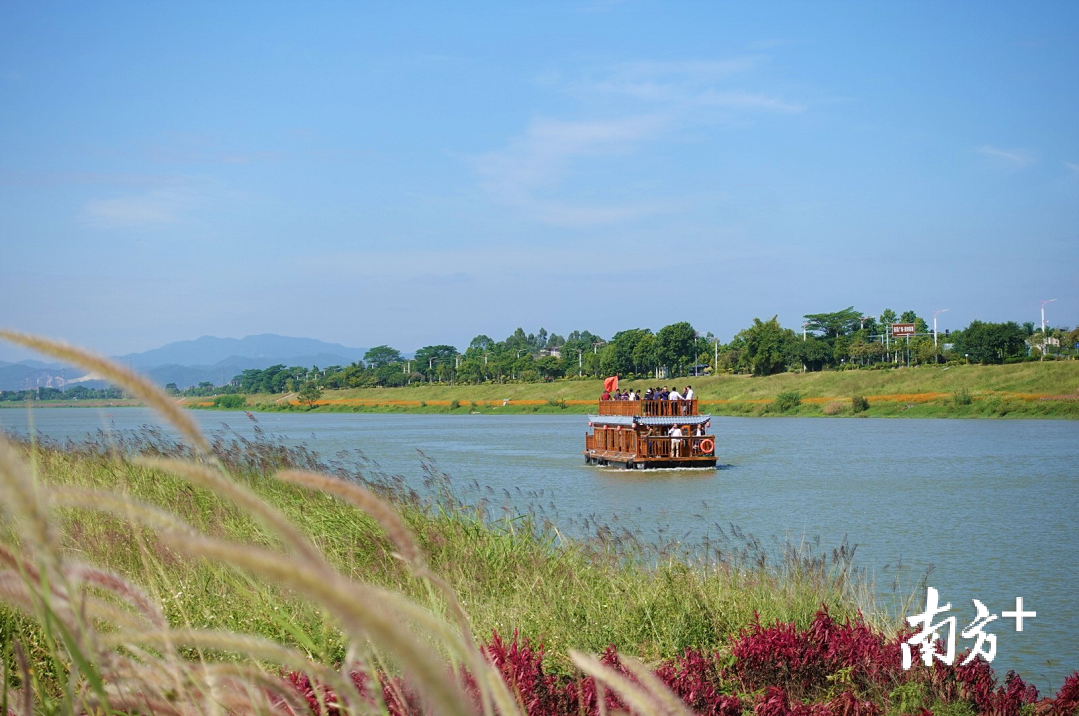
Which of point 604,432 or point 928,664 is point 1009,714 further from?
point 604,432

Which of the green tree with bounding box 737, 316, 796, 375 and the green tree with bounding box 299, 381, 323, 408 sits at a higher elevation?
the green tree with bounding box 737, 316, 796, 375

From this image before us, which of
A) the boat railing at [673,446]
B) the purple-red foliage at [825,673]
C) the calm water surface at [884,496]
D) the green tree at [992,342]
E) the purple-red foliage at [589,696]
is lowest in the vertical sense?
the calm water surface at [884,496]

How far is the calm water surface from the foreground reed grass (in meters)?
0.84

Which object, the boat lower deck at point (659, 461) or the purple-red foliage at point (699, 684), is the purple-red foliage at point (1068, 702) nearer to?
the purple-red foliage at point (699, 684)

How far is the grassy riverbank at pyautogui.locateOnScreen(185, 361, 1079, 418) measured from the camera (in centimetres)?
5316

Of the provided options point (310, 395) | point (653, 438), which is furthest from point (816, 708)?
point (310, 395)

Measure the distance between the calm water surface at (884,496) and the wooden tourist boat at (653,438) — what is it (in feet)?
3.01

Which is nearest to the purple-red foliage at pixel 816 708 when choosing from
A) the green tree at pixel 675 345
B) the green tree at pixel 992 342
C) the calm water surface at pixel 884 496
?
the calm water surface at pixel 884 496

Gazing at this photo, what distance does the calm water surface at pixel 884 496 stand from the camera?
11906 millimetres

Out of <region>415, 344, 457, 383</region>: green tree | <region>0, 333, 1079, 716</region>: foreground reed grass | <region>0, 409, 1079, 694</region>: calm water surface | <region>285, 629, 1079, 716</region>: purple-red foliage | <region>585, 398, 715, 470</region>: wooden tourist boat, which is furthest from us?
<region>415, 344, 457, 383</region>: green tree

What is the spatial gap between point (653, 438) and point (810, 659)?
87.9ft

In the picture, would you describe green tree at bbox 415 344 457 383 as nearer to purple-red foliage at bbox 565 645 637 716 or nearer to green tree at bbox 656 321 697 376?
green tree at bbox 656 321 697 376

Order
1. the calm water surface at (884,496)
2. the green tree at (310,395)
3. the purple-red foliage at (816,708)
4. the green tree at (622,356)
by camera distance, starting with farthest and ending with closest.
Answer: the green tree at (310,395), the green tree at (622,356), the calm water surface at (884,496), the purple-red foliage at (816,708)

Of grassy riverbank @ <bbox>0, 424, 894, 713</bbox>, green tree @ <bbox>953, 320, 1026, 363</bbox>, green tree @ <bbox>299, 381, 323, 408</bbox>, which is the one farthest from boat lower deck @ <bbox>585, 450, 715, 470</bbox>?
green tree @ <bbox>299, 381, 323, 408</bbox>
